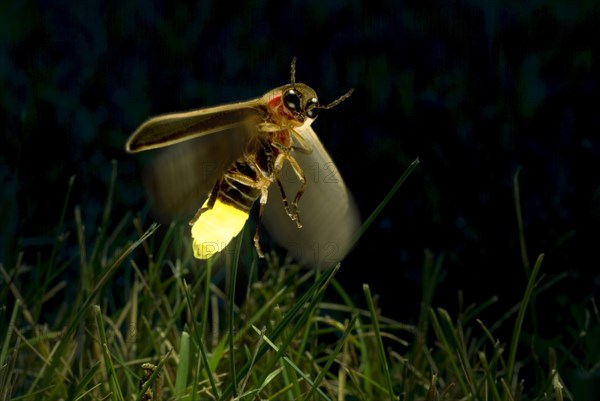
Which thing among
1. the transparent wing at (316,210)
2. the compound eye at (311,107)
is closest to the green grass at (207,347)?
the transparent wing at (316,210)

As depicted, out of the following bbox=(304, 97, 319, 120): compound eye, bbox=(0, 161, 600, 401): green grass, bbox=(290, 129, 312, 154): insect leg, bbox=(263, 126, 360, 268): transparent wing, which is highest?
bbox=(304, 97, 319, 120): compound eye

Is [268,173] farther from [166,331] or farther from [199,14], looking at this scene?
[199,14]

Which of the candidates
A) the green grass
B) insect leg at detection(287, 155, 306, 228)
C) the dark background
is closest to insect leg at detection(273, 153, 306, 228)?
insect leg at detection(287, 155, 306, 228)

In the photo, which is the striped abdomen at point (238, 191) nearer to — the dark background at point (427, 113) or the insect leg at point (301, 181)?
the insect leg at point (301, 181)

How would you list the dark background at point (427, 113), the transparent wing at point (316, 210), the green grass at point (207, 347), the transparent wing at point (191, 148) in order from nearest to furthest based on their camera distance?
the transparent wing at point (191, 148) → the transparent wing at point (316, 210) → the green grass at point (207, 347) → the dark background at point (427, 113)

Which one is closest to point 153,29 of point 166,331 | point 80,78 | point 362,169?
point 80,78

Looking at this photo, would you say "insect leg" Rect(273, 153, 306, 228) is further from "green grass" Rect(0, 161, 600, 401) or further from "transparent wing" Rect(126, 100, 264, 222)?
"green grass" Rect(0, 161, 600, 401)

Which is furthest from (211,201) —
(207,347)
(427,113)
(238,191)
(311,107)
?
(427,113)
